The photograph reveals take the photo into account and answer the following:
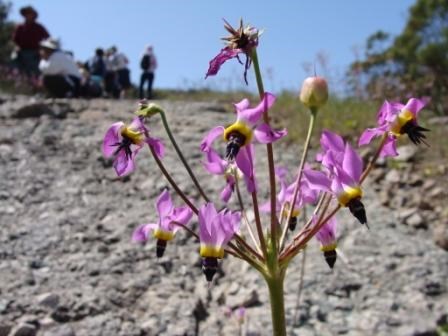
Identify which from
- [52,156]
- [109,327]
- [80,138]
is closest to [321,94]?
[109,327]

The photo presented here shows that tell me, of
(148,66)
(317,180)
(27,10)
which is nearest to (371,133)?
(317,180)

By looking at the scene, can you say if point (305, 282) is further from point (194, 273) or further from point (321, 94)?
point (321, 94)

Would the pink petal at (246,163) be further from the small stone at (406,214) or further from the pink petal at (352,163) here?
the small stone at (406,214)

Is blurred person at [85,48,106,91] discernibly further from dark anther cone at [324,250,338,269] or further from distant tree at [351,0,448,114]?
dark anther cone at [324,250,338,269]

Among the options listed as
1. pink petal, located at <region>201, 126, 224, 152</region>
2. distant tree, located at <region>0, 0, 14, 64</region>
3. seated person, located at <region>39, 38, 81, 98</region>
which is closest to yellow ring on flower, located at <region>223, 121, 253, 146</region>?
pink petal, located at <region>201, 126, 224, 152</region>

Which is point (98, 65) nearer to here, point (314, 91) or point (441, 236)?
point (441, 236)
